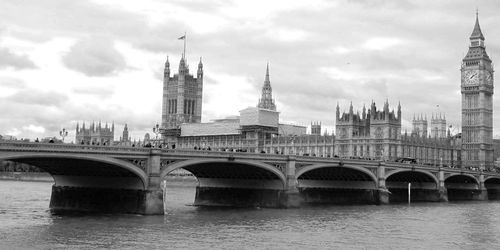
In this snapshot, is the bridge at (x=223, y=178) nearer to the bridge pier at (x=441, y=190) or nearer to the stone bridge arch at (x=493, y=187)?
the bridge pier at (x=441, y=190)

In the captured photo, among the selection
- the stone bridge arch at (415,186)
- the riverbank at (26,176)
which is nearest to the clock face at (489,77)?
the stone bridge arch at (415,186)

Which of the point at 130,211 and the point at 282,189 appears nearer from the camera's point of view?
the point at 130,211

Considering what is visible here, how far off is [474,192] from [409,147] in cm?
4329

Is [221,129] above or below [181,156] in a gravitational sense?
above

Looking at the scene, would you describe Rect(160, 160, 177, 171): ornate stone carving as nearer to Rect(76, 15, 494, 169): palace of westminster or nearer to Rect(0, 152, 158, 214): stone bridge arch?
Rect(0, 152, 158, 214): stone bridge arch

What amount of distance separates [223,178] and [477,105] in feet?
364

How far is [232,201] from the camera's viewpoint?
76.7 meters

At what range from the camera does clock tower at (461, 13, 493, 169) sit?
170375 mm

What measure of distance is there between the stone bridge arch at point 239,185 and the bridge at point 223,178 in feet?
0.34

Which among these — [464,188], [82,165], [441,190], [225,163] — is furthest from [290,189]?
[464,188]

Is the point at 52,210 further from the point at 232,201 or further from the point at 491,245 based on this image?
the point at 491,245

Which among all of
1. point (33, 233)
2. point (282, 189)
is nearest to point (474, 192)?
point (282, 189)

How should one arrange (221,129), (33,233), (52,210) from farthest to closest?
(221,129)
(52,210)
(33,233)

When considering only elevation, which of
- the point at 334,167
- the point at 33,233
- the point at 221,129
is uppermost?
the point at 221,129
